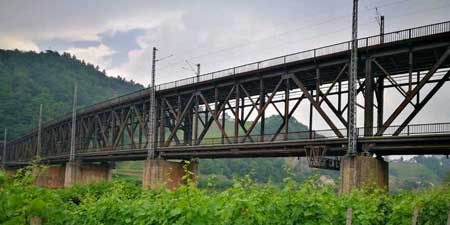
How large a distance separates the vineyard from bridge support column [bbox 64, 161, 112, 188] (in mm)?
51060

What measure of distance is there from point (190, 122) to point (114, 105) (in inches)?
512

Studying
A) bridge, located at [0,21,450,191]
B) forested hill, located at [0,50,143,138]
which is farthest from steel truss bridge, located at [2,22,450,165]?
forested hill, located at [0,50,143,138]

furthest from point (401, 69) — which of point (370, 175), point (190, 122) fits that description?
point (190, 122)

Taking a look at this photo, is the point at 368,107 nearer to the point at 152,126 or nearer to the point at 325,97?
the point at 325,97

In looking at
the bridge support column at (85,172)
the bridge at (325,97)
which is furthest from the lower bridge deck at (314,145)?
the bridge support column at (85,172)

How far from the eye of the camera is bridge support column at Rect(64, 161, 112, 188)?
60.2 metres

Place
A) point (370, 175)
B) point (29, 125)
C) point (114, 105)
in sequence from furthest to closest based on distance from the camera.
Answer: point (29, 125) < point (114, 105) < point (370, 175)

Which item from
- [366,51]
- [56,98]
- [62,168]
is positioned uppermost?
[56,98]

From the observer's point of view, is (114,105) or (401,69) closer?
(401,69)

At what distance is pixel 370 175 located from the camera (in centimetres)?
2486

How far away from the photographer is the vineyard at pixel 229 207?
8.32 meters

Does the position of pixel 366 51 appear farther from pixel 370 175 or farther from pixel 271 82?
pixel 271 82

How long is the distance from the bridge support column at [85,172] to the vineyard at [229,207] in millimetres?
51060

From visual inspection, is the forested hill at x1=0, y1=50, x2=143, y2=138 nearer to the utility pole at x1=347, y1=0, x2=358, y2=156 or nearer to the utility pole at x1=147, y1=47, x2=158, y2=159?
the utility pole at x1=147, y1=47, x2=158, y2=159
